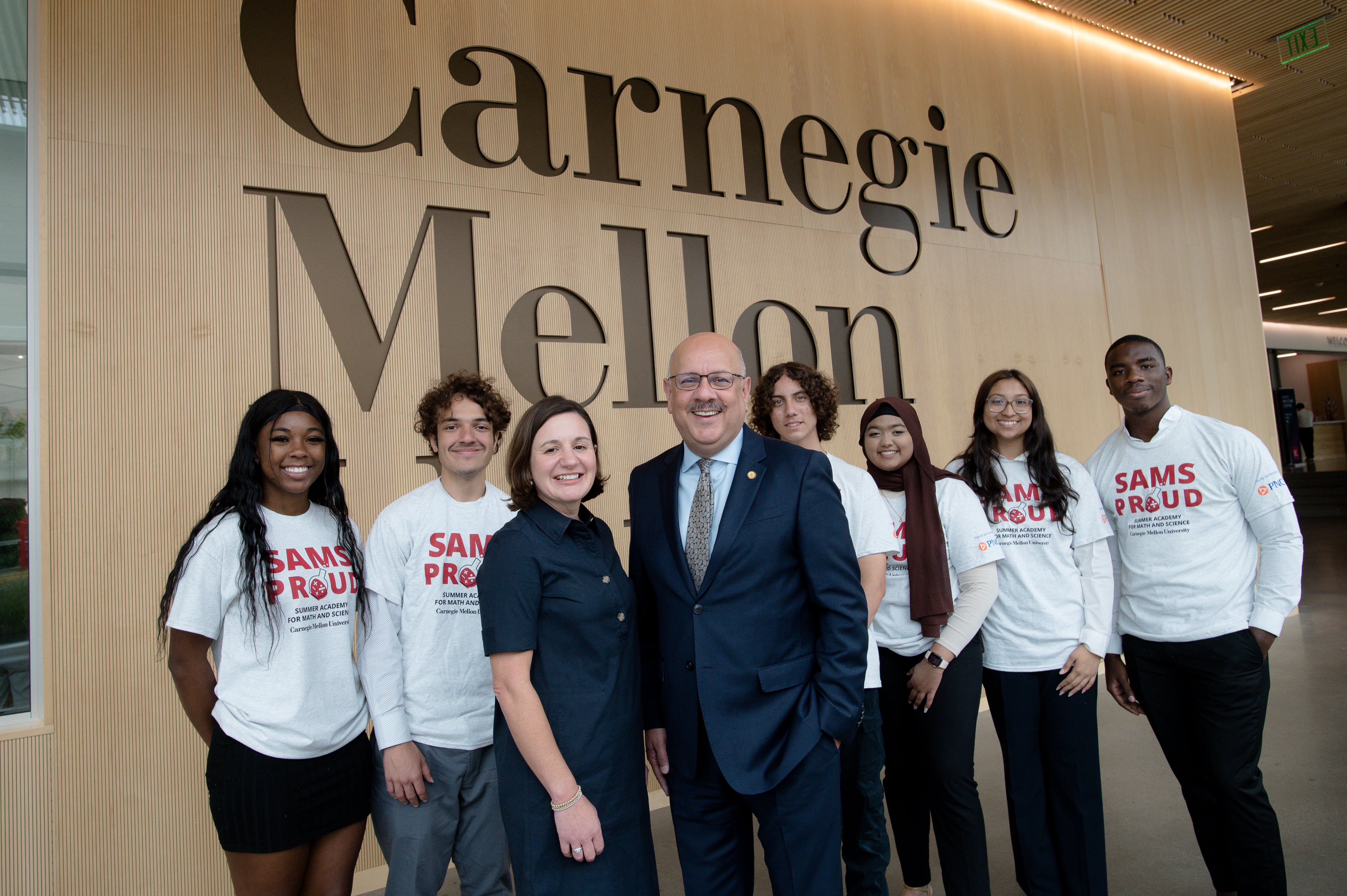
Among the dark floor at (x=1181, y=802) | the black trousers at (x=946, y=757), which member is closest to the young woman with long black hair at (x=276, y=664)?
the dark floor at (x=1181, y=802)

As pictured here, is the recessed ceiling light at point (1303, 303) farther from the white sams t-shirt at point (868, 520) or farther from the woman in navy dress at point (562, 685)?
the woman in navy dress at point (562, 685)

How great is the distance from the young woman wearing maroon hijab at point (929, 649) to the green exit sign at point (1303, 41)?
6.37m

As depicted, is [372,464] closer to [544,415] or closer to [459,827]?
[459,827]

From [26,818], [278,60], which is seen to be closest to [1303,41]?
[278,60]

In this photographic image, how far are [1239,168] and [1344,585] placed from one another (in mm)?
4164

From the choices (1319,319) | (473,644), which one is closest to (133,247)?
(473,644)

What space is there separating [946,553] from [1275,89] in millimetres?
7696

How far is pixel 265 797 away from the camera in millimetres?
1859

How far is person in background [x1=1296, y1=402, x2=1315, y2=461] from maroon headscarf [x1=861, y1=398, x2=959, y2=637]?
21.0 meters

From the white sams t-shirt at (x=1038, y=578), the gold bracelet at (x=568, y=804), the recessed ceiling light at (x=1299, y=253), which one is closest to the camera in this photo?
the gold bracelet at (x=568, y=804)

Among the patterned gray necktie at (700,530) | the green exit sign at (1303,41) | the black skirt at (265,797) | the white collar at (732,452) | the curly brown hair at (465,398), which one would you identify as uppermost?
the green exit sign at (1303,41)

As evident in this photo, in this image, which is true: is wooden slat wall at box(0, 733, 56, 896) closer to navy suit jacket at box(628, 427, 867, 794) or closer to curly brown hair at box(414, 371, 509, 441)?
curly brown hair at box(414, 371, 509, 441)

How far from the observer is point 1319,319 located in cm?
2128

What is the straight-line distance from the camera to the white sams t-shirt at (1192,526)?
247cm
